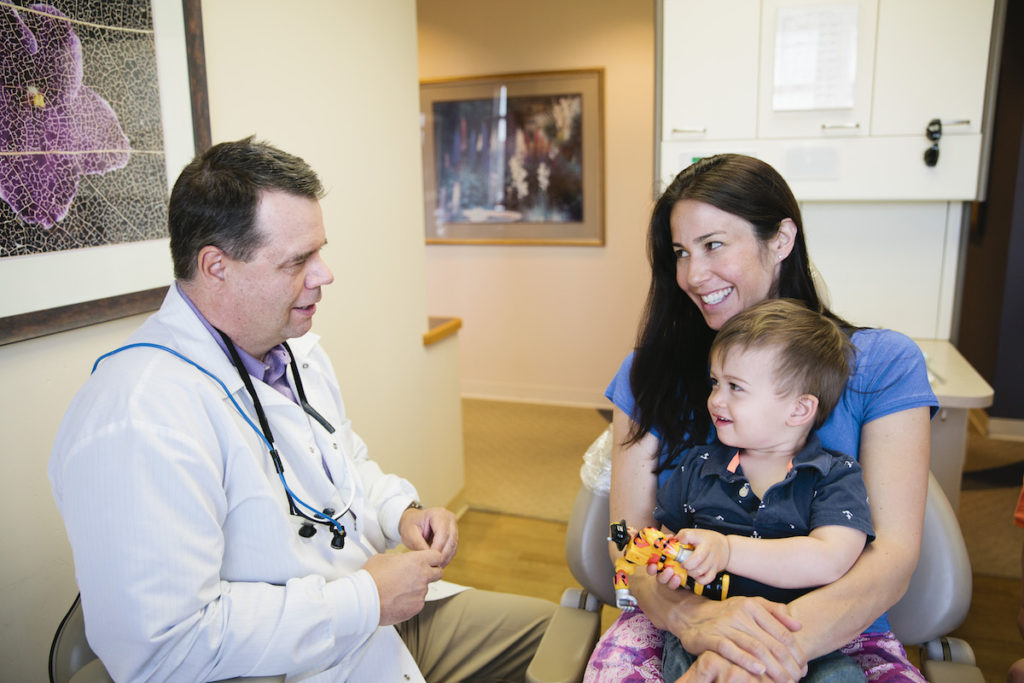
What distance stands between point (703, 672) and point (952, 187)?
2.28 metres

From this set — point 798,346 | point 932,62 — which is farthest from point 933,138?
point 798,346

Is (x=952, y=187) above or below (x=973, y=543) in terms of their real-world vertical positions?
above

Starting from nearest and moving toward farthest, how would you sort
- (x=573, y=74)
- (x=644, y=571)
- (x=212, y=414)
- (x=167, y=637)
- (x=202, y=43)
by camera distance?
(x=167, y=637), (x=212, y=414), (x=644, y=571), (x=202, y=43), (x=573, y=74)

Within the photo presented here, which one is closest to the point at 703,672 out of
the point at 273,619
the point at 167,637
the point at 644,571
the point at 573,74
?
the point at 644,571

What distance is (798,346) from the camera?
1305mm

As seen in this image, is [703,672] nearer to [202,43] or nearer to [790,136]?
[202,43]

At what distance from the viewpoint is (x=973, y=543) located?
3.12m

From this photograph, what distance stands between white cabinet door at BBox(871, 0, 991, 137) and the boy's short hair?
1.73 metres

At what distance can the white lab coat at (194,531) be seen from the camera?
1094 millimetres

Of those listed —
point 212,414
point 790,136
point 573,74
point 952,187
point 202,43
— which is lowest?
point 212,414

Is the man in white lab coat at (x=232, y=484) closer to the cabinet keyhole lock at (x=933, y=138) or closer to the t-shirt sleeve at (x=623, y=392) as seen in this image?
the t-shirt sleeve at (x=623, y=392)

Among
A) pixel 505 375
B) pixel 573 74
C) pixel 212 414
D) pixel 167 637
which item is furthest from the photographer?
pixel 505 375

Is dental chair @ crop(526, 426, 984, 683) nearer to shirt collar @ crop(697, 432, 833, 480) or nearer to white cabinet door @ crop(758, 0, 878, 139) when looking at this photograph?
shirt collar @ crop(697, 432, 833, 480)

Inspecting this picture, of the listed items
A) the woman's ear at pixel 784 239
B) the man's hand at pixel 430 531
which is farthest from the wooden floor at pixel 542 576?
the woman's ear at pixel 784 239
